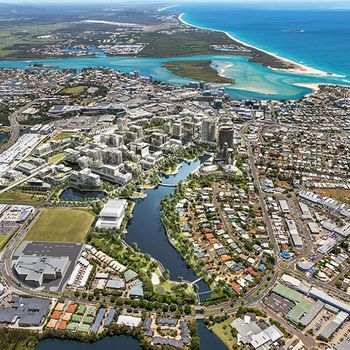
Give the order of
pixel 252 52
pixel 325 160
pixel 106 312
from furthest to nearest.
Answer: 1. pixel 252 52
2. pixel 325 160
3. pixel 106 312

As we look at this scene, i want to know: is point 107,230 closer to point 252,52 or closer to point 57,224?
point 57,224

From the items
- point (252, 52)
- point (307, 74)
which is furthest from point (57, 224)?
point (252, 52)

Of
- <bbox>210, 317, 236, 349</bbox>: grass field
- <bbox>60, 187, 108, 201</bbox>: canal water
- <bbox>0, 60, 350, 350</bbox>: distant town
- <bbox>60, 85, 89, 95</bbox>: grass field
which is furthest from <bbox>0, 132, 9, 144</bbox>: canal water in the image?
<bbox>210, 317, 236, 349</bbox>: grass field

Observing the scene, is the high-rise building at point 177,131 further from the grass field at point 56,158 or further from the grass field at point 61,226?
the grass field at point 61,226

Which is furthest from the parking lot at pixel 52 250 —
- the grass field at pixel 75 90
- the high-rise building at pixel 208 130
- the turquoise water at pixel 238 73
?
the turquoise water at pixel 238 73

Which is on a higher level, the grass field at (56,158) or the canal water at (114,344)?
the grass field at (56,158)

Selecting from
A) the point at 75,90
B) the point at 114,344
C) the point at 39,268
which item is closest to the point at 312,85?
the point at 75,90
